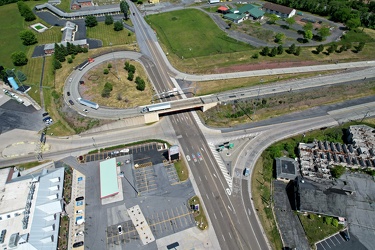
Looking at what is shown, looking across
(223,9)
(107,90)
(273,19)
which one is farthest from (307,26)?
(107,90)

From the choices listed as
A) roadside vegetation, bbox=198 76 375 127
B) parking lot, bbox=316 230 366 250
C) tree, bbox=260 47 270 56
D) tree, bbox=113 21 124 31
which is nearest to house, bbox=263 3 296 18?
tree, bbox=260 47 270 56

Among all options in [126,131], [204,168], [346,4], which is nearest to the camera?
[204,168]

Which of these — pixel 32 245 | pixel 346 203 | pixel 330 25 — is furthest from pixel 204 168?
pixel 330 25

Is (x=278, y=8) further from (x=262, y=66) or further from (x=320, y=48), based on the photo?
(x=262, y=66)

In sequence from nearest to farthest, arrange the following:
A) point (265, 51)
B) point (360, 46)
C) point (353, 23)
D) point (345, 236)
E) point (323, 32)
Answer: point (345, 236), point (265, 51), point (360, 46), point (323, 32), point (353, 23)

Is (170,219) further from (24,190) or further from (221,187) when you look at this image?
(24,190)
